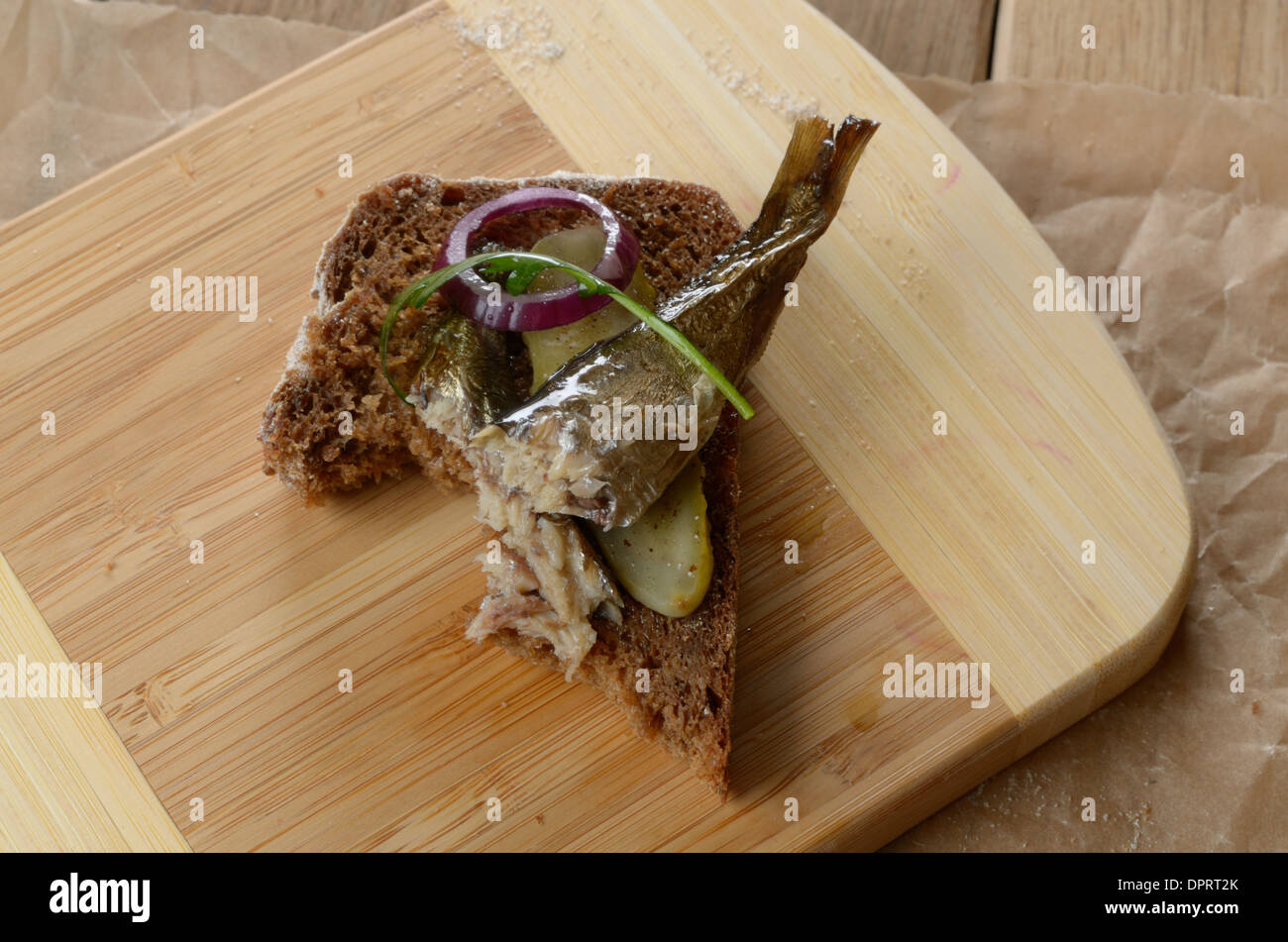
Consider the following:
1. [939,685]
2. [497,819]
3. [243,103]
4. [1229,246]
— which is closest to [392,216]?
[243,103]

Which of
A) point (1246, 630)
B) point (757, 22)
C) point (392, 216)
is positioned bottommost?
point (1246, 630)

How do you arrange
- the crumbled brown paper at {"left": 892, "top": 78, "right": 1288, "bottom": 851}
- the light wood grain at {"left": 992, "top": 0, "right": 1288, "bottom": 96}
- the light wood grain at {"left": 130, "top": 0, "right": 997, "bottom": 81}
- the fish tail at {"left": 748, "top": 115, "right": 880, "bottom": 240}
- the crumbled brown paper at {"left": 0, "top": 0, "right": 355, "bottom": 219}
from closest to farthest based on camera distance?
the fish tail at {"left": 748, "top": 115, "right": 880, "bottom": 240}
the crumbled brown paper at {"left": 892, "top": 78, "right": 1288, "bottom": 851}
the crumbled brown paper at {"left": 0, "top": 0, "right": 355, "bottom": 219}
the light wood grain at {"left": 992, "top": 0, "right": 1288, "bottom": 96}
the light wood grain at {"left": 130, "top": 0, "right": 997, "bottom": 81}

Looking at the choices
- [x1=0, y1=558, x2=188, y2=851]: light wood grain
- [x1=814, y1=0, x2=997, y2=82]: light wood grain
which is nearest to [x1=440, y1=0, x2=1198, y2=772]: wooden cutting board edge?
[x1=814, y1=0, x2=997, y2=82]: light wood grain

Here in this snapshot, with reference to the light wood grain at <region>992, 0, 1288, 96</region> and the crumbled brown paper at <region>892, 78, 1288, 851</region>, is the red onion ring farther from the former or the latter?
the light wood grain at <region>992, 0, 1288, 96</region>

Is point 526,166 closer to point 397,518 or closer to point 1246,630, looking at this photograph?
point 397,518

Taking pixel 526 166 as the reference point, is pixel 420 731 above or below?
below

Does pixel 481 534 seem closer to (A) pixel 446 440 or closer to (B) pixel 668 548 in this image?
(A) pixel 446 440

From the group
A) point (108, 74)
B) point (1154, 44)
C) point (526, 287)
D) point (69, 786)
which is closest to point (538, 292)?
point (526, 287)
